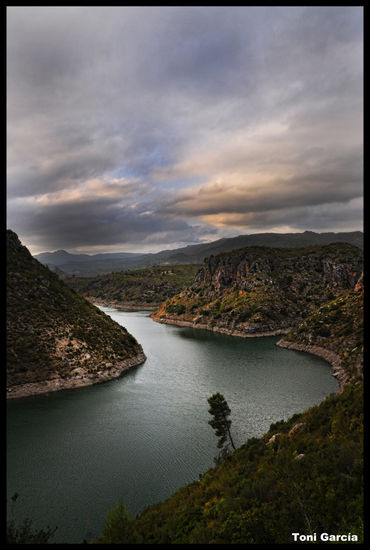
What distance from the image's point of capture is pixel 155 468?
34531 millimetres

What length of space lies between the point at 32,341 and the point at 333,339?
78901 mm

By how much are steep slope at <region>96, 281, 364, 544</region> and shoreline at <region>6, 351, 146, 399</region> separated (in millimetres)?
40910

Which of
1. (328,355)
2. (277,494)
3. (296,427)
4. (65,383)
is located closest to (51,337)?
(65,383)

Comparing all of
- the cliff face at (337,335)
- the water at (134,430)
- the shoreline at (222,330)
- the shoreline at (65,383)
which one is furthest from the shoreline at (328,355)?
the shoreline at (65,383)

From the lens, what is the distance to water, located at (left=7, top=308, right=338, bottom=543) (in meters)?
29.8

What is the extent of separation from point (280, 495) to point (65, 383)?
52.8 m

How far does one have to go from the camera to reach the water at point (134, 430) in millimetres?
29844

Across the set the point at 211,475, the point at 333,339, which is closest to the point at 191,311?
the point at 333,339

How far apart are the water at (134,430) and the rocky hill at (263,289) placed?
45.2m

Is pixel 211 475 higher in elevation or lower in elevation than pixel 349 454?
lower

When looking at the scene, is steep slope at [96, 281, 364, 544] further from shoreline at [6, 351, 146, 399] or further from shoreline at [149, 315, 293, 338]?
shoreline at [149, 315, 293, 338]

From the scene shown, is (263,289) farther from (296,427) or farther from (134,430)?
(296,427)

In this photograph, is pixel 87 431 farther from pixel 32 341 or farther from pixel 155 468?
pixel 32 341
